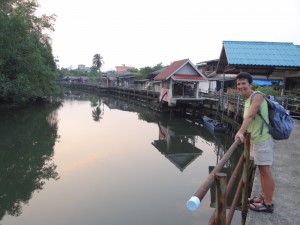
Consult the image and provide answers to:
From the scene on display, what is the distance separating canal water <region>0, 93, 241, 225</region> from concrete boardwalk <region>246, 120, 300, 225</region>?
183 cm

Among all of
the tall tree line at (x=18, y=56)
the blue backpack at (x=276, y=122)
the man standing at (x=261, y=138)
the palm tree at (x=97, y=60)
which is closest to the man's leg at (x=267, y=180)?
the man standing at (x=261, y=138)

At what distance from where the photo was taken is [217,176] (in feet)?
6.25

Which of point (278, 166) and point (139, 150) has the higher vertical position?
point (278, 166)

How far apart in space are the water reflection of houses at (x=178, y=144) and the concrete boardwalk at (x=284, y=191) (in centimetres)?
525

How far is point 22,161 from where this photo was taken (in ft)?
37.8

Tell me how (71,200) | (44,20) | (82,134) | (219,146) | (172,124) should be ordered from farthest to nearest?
(44,20)
(172,124)
(82,134)
(219,146)
(71,200)

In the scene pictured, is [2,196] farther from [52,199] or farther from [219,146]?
[219,146]

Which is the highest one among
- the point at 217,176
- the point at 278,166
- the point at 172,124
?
the point at 217,176

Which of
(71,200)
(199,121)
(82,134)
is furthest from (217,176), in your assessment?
(199,121)

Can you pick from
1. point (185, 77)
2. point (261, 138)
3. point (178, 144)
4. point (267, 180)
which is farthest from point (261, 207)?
point (185, 77)

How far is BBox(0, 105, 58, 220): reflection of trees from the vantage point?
8188 mm

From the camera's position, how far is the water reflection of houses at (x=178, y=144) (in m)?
12.7

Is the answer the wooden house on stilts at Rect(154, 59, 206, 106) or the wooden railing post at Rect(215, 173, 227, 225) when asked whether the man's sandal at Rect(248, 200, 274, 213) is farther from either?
the wooden house on stilts at Rect(154, 59, 206, 106)

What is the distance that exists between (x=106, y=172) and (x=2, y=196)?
133 inches
